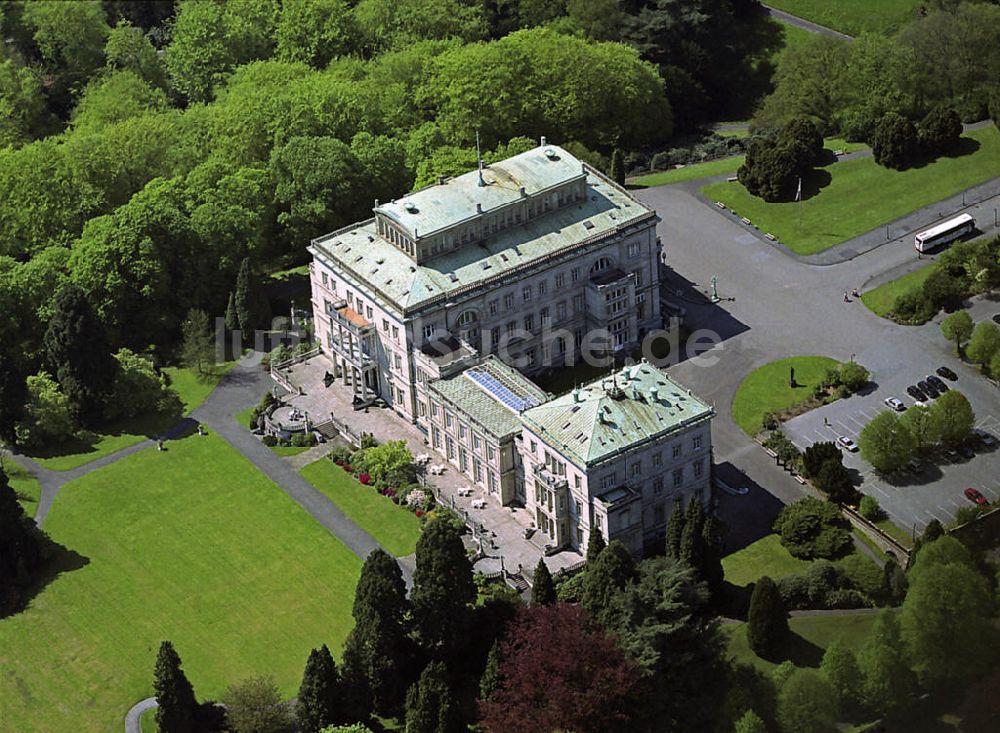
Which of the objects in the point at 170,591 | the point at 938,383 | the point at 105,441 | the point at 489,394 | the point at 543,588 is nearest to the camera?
the point at 543,588

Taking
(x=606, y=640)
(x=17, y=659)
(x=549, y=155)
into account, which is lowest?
(x=17, y=659)

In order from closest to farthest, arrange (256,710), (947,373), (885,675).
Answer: (885,675)
(256,710)
(947,373)

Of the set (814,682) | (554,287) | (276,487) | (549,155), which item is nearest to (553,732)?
(814,682)

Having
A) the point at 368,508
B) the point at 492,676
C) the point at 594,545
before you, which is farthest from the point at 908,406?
the point at 492,676

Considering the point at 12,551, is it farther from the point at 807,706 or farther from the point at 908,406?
the point at 908,406

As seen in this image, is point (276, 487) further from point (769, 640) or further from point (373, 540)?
point (769, 640)
